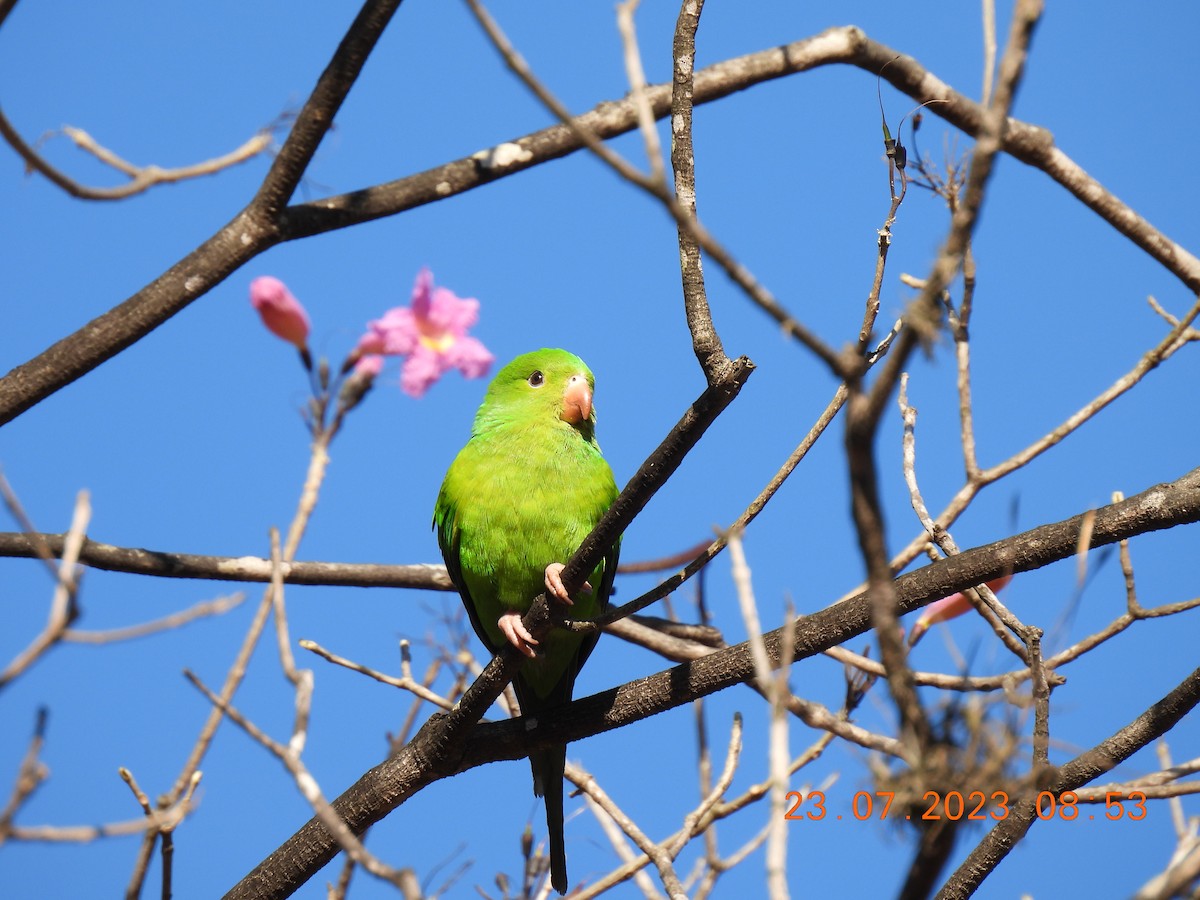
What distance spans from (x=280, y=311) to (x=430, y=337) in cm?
60

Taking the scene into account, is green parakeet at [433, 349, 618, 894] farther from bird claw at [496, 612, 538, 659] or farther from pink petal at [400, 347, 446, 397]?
bird claw at [496, 612, 538, 659]

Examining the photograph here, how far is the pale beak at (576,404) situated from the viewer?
4.18 m

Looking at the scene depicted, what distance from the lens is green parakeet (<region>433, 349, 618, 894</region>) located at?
3.80 m

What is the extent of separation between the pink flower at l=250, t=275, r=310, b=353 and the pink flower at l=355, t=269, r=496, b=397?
25 centimetres

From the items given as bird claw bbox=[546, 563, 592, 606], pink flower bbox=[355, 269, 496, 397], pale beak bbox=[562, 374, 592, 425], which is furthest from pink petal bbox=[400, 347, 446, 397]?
bird claw bbox=[546, 563, 592, 606]

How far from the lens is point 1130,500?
234 cm

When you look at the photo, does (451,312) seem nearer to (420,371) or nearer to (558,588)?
(420,371)

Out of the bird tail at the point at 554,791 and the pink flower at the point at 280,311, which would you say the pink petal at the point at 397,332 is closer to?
the pink flower at the point at 280,311

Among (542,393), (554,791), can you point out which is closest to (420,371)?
(542,393)

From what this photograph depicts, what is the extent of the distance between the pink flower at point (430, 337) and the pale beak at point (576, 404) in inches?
14.7

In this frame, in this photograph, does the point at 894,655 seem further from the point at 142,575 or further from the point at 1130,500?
the point at 142,575

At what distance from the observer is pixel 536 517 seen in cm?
382

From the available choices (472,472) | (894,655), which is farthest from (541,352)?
(894,655)

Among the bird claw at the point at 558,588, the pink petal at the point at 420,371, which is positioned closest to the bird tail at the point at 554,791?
the bird claw at the point at 558,588
